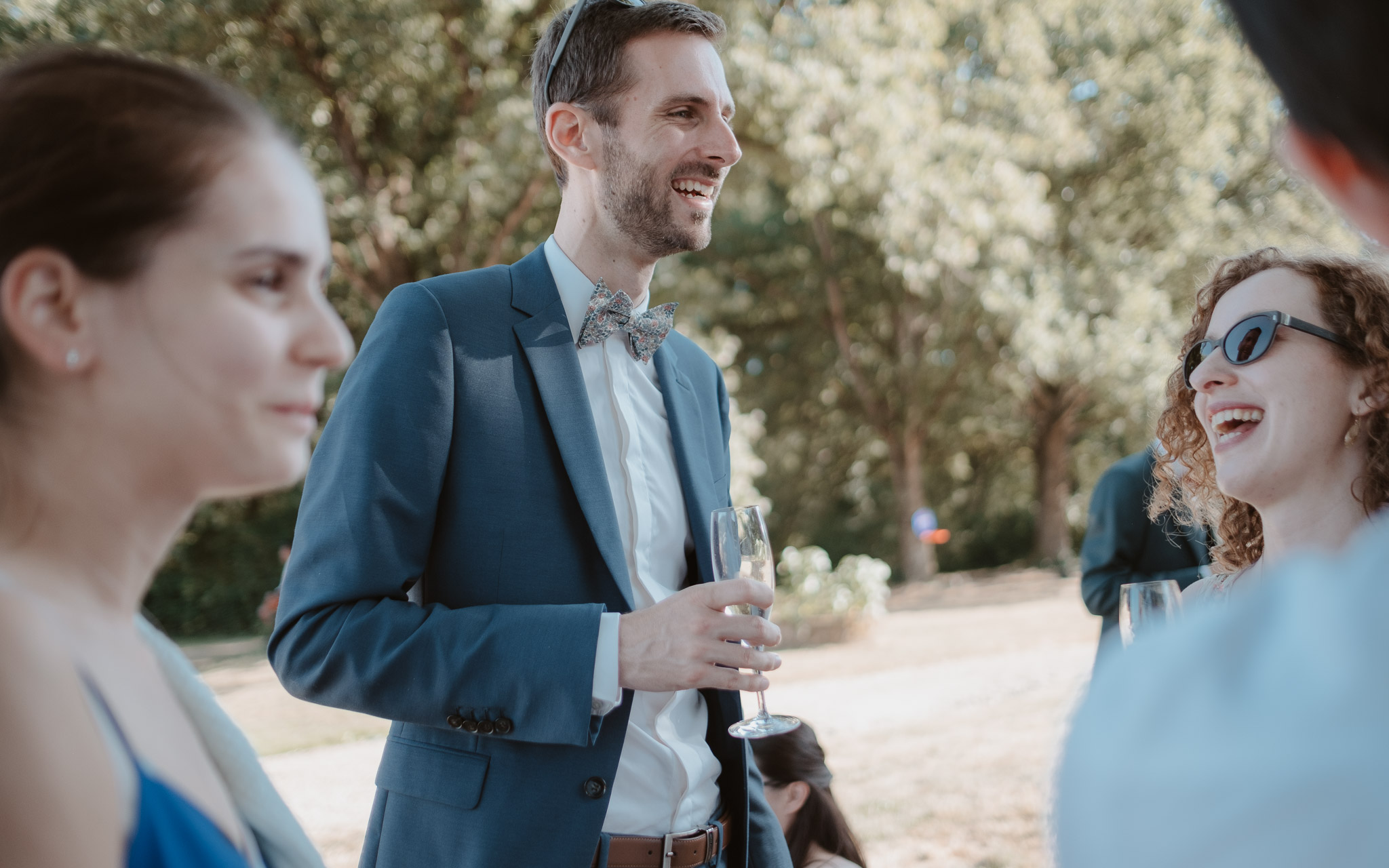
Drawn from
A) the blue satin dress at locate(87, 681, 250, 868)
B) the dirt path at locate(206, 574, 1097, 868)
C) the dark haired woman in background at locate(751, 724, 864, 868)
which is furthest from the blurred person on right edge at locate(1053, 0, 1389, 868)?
the dark haired woman in background at locate(751, 724, 864, 868)

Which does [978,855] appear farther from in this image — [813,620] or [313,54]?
[313,54]

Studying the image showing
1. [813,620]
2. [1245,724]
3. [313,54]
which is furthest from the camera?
[813,620]

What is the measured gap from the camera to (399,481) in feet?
6.64

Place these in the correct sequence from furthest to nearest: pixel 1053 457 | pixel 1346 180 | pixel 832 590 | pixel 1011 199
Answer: pixel 1053 457 < pixel 832 590 < pixel 1011 199 < pixel 1346 180

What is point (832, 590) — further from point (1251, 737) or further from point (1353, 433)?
point (1251, 737)

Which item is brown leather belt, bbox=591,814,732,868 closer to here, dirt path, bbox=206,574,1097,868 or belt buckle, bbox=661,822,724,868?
belt buckle, bbox=661,822,724,868

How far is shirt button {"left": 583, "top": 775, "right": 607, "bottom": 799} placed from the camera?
2031 millimetres

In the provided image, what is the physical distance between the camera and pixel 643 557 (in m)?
2.32

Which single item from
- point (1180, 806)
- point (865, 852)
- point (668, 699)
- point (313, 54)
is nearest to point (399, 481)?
point (668, 699)

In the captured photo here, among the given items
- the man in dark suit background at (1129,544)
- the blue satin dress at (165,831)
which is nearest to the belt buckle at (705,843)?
the blue satin dress at (165,831)

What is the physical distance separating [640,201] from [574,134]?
28 cm

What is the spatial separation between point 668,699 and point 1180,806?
5.92 ft

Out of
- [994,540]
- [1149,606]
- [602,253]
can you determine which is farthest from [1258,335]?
Answer: [994,540]

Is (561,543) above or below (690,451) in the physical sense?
below
